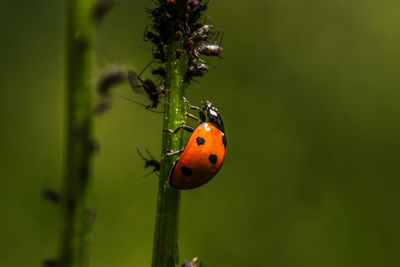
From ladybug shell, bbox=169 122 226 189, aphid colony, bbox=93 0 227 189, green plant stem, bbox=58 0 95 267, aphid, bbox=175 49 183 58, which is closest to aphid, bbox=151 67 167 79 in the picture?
aphid colony, bbox=93 0 227 189

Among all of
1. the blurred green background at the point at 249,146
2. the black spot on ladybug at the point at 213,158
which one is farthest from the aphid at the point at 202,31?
the blurred green background at the point at 249,146

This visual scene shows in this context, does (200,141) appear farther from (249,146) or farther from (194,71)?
(249,146)

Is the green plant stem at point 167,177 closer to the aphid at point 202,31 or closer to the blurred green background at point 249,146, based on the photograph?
the aphid at point 202,31

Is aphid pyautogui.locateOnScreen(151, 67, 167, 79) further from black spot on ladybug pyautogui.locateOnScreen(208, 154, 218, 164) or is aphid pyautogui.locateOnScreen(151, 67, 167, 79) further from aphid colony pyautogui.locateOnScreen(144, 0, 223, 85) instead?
black spot on ladybug pyautogui.locateOnScreen(208, 154, 218, 164)

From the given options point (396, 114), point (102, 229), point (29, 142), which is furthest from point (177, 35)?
point (396, 114)

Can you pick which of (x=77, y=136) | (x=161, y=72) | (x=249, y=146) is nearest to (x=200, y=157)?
(x=161, y=72)
